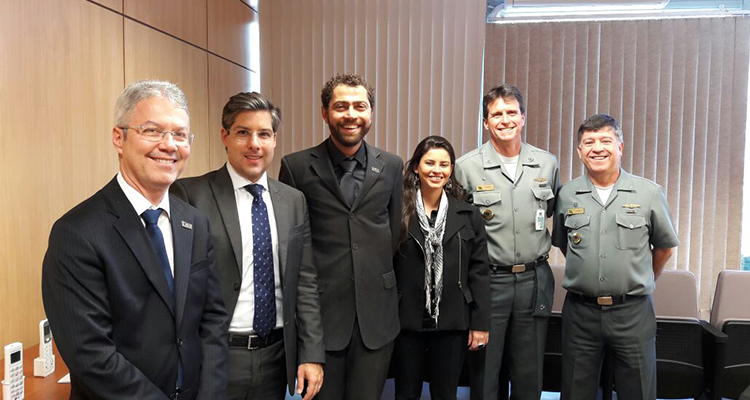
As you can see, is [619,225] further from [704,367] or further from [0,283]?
[0,283]

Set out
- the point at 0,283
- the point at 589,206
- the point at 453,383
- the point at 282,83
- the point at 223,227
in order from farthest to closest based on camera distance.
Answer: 1. the point at 282,83
2. the point at 589,206
3. the point at 453,383
4. the point at 0,283
5. the point at 223,227

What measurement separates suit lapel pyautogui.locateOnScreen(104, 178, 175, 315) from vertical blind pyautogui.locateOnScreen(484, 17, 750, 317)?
431cm

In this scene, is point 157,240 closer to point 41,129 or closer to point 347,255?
point 347,255

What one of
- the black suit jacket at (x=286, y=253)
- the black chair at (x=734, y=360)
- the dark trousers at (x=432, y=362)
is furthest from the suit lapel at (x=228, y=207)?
the black chair at (x=734, y=360)

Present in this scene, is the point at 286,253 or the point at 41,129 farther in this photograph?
the point at 41,129

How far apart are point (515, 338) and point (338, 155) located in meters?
1.46

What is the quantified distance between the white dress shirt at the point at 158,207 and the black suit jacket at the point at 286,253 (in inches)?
13.1

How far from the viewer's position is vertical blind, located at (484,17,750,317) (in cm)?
473

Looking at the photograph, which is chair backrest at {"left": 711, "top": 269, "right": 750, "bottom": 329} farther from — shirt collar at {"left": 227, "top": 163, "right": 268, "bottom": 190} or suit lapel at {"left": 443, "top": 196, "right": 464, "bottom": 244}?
shirt collar at {"left": 227, "top": 163, "right": 268, "bottom": 190}

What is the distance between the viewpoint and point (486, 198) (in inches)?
114

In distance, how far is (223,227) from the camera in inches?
73.1

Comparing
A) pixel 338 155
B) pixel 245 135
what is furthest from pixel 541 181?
pixel 245 135

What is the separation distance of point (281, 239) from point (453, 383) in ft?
4.18

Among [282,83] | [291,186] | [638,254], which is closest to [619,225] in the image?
[638,254]
